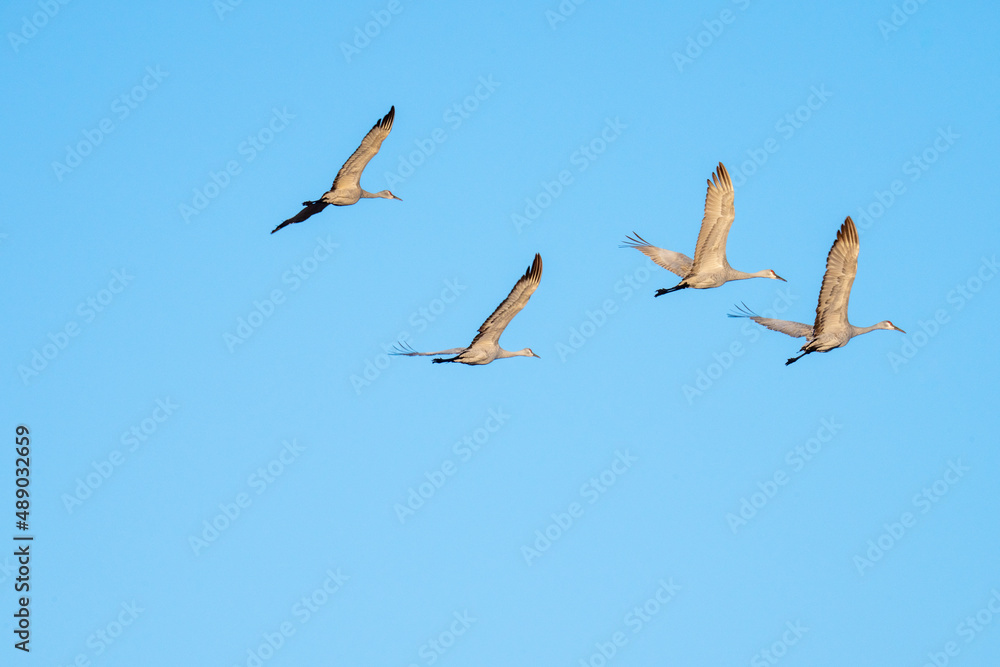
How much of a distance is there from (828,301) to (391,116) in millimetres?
13038

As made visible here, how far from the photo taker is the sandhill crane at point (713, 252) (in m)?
39.9

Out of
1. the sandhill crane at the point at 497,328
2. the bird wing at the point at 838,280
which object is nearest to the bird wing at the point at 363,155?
the sandhill crane at the point at 497,328

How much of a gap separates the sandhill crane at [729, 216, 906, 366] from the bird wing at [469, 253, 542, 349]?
7.64 m

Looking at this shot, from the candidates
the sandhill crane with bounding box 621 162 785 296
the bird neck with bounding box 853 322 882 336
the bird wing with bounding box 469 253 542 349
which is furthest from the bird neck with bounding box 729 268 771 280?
the bird wing with bounding box 469 253 542 349

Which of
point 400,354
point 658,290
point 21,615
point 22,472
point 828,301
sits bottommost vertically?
point 21,615

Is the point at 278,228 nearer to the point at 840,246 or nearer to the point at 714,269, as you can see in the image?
the point at 714,269

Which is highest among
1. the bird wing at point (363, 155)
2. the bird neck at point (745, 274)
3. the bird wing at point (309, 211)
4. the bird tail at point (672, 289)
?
the bird neck at point (745, 274)

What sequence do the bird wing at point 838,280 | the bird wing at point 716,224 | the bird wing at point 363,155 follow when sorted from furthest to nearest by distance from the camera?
the bird wing at point 363,155 < the bird wing at point 716,224 < the bird wing at point 838,280

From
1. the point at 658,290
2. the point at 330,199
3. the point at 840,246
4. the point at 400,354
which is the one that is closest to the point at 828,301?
the point at 840,246

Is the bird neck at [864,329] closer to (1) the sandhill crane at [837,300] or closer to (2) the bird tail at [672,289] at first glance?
(1) the sandhill crane at [837,300]

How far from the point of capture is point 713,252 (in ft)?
135

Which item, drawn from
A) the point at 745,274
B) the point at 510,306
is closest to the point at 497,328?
the point at 510,306

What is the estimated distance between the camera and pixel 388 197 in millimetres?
46312

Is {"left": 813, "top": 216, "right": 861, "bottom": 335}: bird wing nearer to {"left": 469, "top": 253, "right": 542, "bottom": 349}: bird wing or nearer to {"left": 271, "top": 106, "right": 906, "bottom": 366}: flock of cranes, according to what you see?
{"left": 271, "top": 106, "right": 906, "bottom": 366}: flock of cranes
